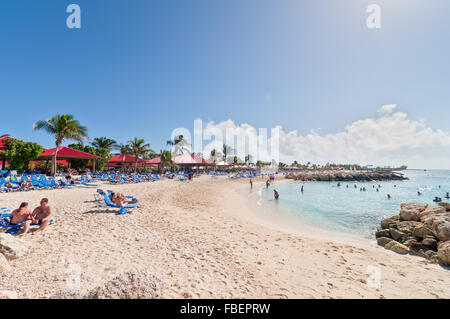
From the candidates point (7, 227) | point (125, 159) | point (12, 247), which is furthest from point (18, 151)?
point (12, 247)

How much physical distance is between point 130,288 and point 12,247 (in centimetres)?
302

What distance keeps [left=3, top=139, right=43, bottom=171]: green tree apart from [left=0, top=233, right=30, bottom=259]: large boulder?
55.3 feet

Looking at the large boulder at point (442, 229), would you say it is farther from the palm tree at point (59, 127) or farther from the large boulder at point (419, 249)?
Answer: the palm tree at point (59, 127)

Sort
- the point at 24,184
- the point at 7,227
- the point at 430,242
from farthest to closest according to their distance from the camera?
the point at 24,184 < the point at 430,242 < the point at 7,227

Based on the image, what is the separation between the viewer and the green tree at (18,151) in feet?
46.1

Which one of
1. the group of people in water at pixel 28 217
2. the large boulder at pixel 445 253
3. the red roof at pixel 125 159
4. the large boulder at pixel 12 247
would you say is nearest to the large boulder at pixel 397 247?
the large boulder at pixel 445 253

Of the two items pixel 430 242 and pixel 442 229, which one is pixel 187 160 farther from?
pixel 442 229

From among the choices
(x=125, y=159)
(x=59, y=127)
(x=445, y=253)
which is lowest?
(x=445, y=253)

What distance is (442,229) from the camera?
18.2 feet

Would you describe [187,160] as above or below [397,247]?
above

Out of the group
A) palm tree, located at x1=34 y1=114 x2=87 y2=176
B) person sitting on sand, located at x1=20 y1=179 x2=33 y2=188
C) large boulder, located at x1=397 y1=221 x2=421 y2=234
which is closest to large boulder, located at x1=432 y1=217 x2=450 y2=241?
large boulder, located at x1=397 y1=221 x2=421 y2=234

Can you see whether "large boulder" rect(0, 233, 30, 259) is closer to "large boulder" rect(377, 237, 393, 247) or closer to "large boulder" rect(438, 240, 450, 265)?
"large boulder" rect(438, 240, 450, 265)

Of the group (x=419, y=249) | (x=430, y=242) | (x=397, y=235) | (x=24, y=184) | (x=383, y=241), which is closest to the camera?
A: (x=419, y=249)

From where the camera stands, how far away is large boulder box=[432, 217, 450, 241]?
5.42 metres
